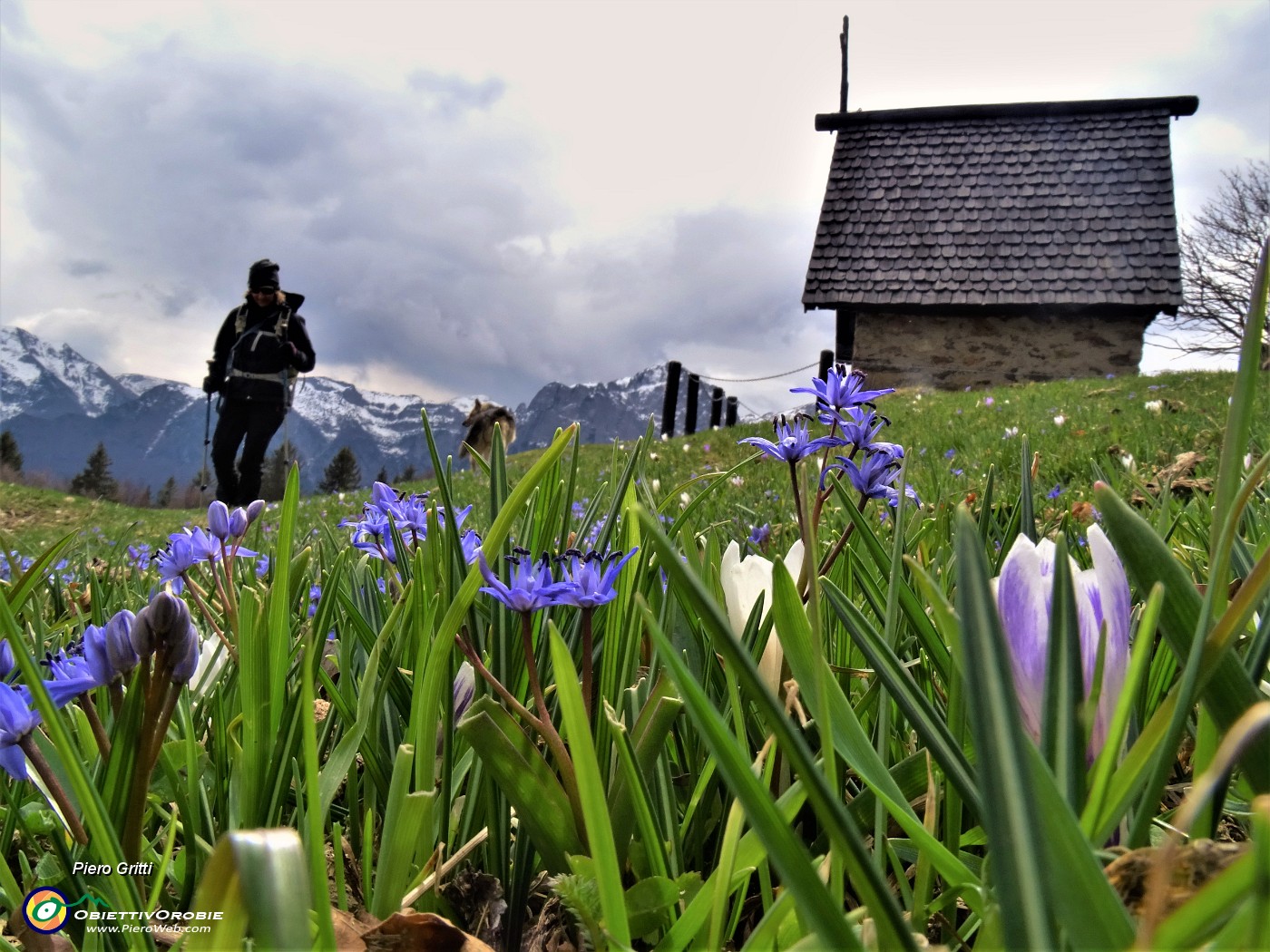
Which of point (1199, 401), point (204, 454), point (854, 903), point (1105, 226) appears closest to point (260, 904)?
point (854, 903)

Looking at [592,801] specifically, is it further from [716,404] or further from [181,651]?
[716,404]

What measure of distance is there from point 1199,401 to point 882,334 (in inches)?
321

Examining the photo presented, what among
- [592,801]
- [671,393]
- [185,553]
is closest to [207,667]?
[185,553]

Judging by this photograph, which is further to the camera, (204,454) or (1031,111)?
(1031,111)

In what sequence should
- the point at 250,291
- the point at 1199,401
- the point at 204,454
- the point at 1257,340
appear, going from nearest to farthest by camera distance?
the point at 1257,340, the point at 1199,401, the point at 250,291, the point at 204,454

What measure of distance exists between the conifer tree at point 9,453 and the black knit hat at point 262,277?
59308 millimetres

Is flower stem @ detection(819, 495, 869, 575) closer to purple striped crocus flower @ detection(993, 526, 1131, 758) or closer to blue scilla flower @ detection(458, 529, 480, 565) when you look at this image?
purple striped crocus flower @ detection(993, 526, 1131, 758)

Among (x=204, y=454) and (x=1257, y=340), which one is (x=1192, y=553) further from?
(x=204, y=454)

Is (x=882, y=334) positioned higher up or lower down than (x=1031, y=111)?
lower down

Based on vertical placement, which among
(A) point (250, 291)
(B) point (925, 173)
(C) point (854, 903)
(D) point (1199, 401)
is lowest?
(C) point (854, 903)

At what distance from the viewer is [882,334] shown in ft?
49.0

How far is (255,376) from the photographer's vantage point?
1028 cm

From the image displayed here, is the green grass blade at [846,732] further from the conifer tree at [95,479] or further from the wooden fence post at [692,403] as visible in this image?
the conifer tree at [95,479]

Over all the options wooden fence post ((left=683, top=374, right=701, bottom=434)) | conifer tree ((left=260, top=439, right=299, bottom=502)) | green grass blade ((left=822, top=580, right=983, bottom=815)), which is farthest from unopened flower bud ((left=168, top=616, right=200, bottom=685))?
wooden fence post ((left=683, top=374, right=701, bottom=434))
